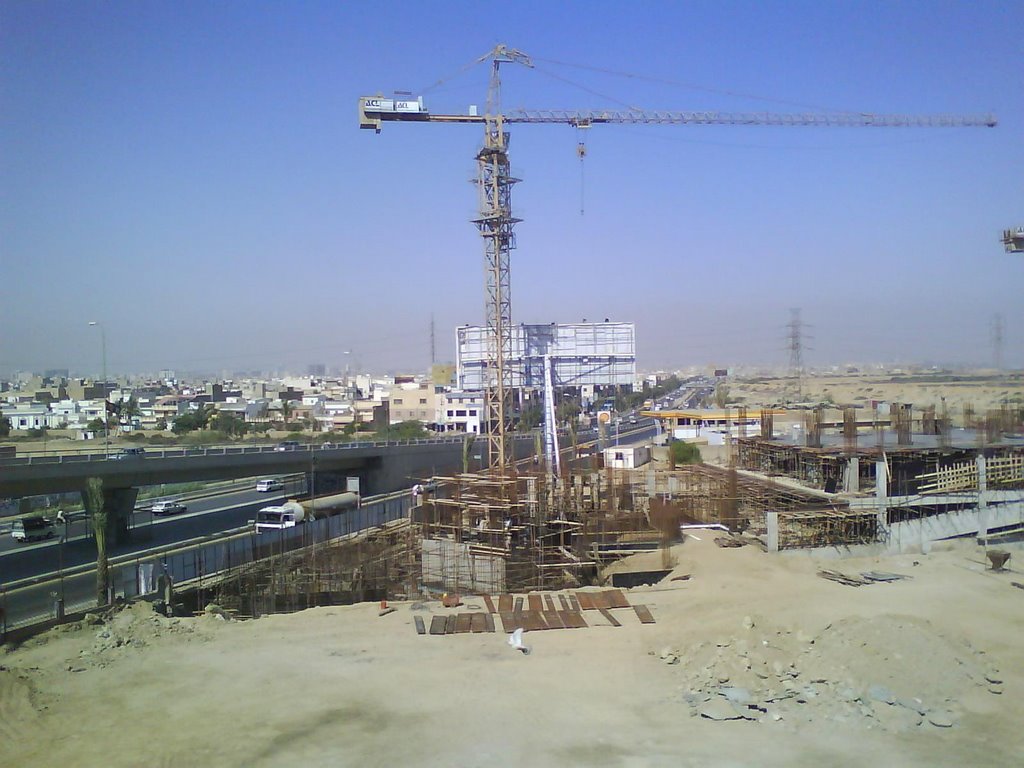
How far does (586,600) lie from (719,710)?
13.1 feet

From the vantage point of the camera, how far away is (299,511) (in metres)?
19.2

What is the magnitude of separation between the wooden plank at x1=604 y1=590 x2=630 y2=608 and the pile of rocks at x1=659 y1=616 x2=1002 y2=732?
6.56 ft

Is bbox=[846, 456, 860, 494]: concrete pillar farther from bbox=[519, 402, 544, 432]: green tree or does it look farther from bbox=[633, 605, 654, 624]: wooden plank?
bbox=[519, 402, 544, 432]: green tree

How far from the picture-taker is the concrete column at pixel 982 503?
1559 centimetres

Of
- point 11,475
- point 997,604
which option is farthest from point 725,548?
point 11,475

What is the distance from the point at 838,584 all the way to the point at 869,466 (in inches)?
310

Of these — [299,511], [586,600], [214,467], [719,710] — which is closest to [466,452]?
[299,511]

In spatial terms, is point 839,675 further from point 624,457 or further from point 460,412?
point 460,412

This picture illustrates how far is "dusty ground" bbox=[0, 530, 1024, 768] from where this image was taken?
675cm

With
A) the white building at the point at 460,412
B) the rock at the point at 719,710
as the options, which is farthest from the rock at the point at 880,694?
the white building at the point at 460,412

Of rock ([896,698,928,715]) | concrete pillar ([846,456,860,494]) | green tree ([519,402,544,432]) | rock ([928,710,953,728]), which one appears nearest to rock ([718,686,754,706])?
rock ([896,698,928,715])

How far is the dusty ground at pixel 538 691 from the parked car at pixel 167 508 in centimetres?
1188

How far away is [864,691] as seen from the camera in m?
7.61

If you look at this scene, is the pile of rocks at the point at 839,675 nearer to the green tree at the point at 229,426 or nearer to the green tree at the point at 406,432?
the green tree at the point at 406,432
